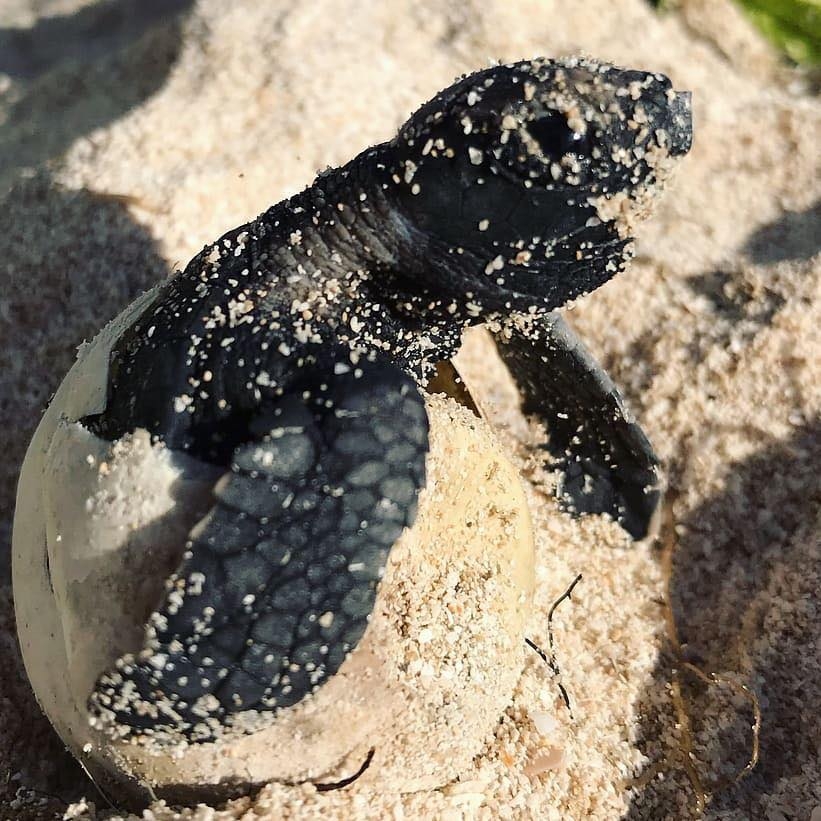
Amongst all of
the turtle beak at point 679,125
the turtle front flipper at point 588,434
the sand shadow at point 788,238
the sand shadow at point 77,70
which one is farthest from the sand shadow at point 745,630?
the sand shadow at point 77,70

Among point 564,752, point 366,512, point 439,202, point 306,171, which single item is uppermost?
point 439,202

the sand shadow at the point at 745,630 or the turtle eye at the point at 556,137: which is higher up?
the turtle eye at the point at 556,137

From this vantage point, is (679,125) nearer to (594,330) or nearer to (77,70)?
(594,330)

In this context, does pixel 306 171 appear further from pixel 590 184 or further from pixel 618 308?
pixel 590 184

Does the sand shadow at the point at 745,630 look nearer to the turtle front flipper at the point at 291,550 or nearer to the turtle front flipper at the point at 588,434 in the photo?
the turtle front flipper at the point at 588,434

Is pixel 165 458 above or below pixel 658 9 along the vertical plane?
above

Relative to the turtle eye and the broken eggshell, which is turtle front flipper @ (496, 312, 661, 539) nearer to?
the broken eggshell

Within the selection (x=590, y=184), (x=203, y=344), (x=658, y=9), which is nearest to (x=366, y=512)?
(x=203, y=344)
